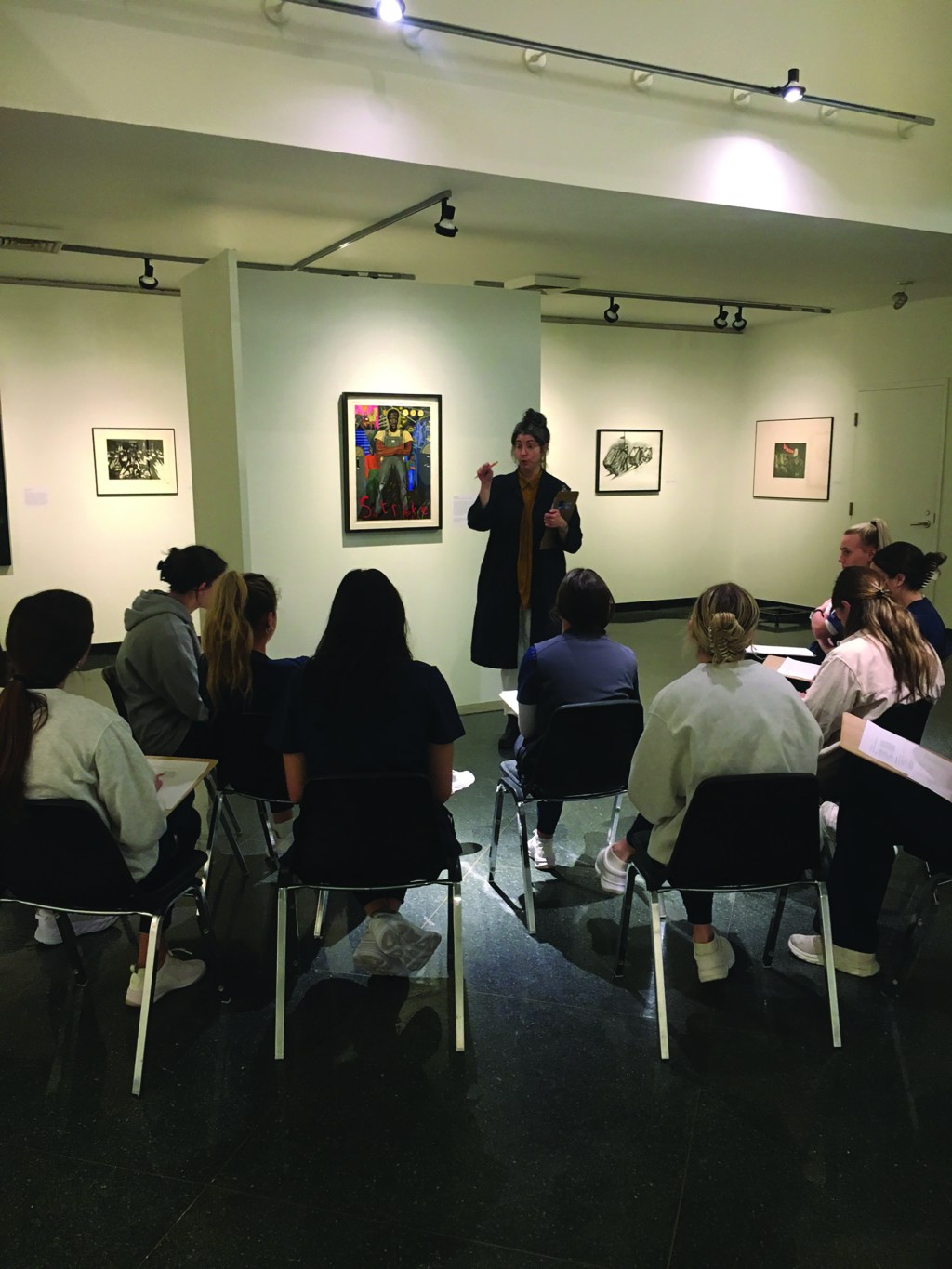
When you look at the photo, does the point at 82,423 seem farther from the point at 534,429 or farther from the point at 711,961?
the point at 711,961

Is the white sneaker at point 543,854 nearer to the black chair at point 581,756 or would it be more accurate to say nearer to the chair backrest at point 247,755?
the black chair at point 581,756

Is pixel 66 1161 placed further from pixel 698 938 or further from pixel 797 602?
pixel 797 602

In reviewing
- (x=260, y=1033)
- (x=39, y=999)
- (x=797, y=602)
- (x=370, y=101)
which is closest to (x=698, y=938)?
(x=260, y=1033)

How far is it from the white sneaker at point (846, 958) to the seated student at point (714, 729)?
0.75 metres

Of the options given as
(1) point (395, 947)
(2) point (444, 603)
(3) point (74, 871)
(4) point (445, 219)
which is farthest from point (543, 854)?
(4) point (445, 219)

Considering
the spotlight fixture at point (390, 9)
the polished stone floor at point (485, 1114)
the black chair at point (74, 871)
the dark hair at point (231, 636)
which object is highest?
the spotlight fixture at point (390, 9)

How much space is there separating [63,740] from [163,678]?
1019mm

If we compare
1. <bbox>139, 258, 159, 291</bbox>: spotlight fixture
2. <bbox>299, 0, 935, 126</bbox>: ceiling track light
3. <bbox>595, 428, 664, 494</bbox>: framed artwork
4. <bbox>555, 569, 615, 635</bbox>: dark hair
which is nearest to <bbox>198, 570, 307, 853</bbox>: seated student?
<bbox>555, 569, 615, 635</bbox>: dark hair

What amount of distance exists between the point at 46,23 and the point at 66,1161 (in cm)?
369

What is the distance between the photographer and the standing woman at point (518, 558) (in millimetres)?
4805

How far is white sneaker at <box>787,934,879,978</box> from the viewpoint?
2.79 metres

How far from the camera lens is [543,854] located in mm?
3549

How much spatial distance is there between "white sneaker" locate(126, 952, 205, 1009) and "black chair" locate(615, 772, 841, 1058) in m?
1.43

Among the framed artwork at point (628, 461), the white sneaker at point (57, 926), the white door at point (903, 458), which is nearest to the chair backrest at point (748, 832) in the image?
the white sneaker at point (57, 926)
